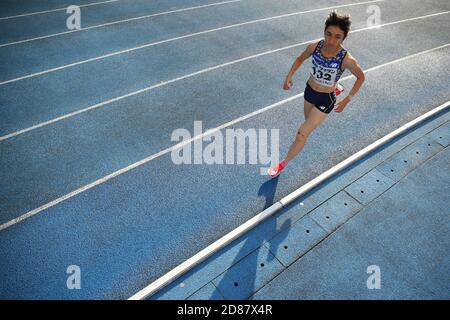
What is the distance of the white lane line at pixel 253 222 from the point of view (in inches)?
126

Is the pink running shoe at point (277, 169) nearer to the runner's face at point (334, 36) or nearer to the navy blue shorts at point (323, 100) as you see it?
the navy blue shorts at point (323, 100)

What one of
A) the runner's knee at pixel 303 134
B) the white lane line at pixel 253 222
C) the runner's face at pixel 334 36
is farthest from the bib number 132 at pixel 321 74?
the white lane line at pixel 253 222

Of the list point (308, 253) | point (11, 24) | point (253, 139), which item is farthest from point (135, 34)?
point (308, 253)

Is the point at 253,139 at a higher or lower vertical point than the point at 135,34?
lower

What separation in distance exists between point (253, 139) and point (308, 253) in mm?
2248

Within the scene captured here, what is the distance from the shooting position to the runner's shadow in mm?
3215

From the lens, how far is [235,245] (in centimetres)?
362

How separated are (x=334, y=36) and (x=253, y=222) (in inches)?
99.8

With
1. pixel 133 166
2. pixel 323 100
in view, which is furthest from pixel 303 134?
pixel 133 166

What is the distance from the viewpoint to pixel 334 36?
3324 millimetres

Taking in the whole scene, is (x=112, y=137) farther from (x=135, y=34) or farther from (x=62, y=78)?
(x=135, y=34)

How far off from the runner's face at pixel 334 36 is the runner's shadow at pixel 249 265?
2343 millimetres

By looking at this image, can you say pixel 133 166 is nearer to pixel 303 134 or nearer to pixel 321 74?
pixel 303 134

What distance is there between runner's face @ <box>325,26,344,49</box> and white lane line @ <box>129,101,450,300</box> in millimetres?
A: 1926
